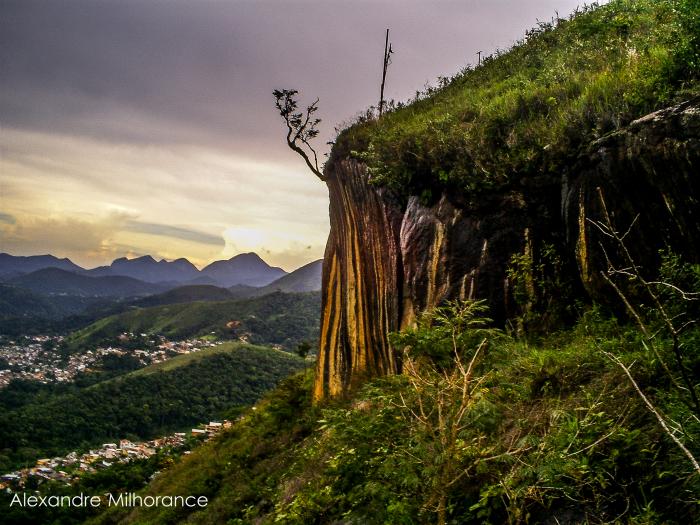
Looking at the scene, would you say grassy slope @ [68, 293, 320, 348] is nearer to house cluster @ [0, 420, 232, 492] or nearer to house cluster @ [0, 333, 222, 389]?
house cluster @ [0, 333, 222, 389]

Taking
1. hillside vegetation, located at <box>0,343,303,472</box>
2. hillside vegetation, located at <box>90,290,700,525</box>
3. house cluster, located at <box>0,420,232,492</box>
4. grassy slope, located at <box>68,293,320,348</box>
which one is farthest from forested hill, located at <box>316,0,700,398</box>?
grassy slope, located at <box>68,293,320,348</box>

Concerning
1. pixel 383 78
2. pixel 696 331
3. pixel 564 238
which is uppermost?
pixel 383 78

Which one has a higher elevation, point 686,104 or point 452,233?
point 686,104

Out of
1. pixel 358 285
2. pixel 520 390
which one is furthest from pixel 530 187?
pixel 358 285

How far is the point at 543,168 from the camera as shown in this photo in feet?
25.8

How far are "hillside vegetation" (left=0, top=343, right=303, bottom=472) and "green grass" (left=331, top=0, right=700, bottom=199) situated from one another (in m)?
51.1

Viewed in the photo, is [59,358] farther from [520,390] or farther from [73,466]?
[520,390]

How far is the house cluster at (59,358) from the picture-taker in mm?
122188

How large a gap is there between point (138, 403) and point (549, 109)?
90.7 metres

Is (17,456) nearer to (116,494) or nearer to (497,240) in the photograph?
(116,494)

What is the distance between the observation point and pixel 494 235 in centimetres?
848

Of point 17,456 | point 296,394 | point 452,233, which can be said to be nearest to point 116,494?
point 296,394

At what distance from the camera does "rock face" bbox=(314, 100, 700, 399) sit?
5.84 metres

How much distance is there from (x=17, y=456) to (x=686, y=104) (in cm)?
7121
